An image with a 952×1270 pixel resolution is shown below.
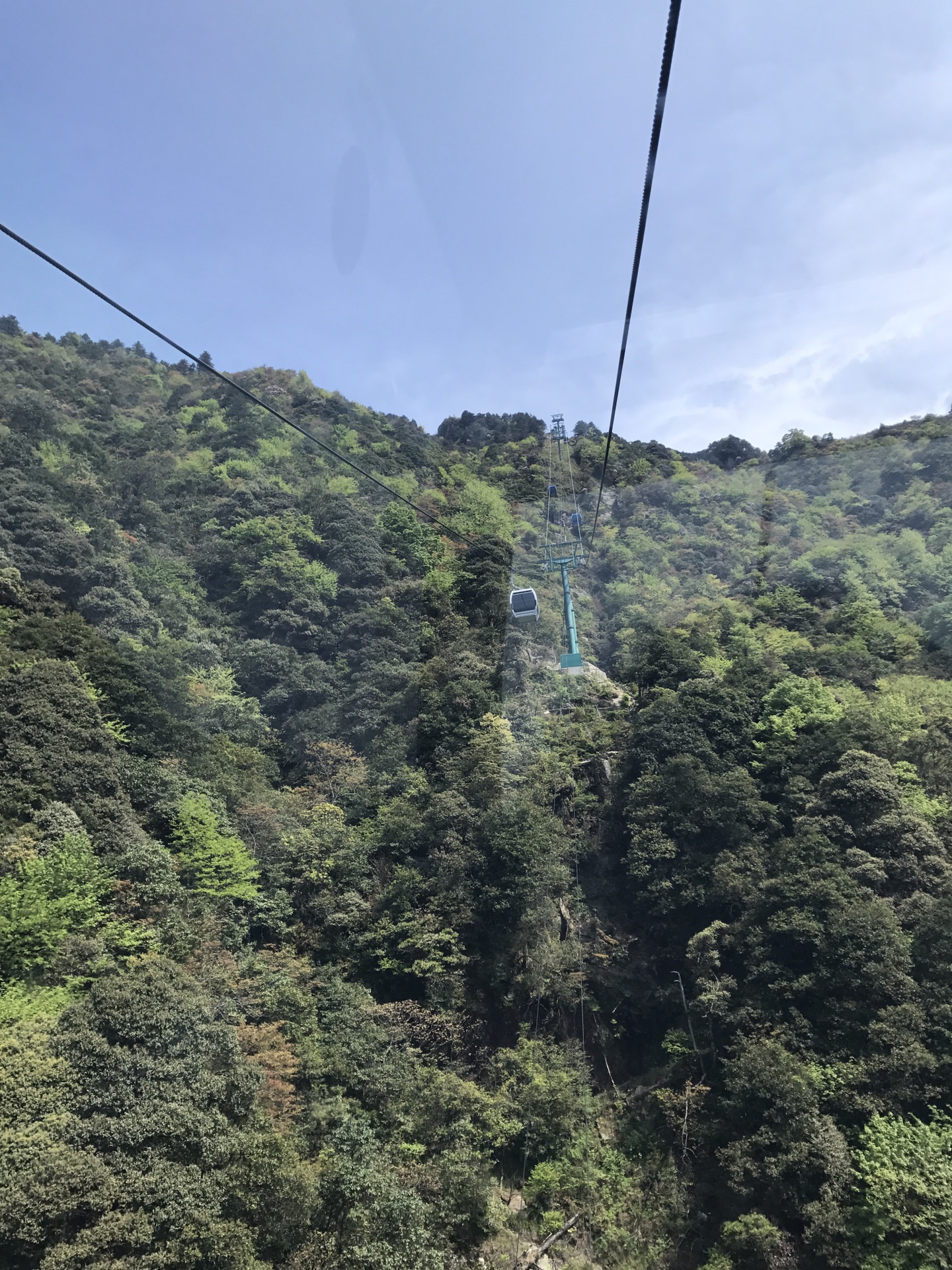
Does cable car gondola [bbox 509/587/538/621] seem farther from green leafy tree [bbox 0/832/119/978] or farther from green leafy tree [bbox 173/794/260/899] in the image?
green leafy tree [bbox 0/832/119/978]

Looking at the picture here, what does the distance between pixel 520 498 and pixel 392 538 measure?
8668 millimetres

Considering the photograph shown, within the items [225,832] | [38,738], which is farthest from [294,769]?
[38,738]

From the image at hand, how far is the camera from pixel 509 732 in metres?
21.5

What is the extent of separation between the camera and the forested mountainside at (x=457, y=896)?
11.0 metres

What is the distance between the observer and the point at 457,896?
17.9 meters

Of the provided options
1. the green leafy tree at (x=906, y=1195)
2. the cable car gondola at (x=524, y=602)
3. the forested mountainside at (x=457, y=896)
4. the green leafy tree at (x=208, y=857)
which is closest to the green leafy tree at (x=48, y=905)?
the forested mountainside at (x=457, y=896)

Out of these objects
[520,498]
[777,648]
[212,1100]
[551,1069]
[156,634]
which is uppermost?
[520,498]

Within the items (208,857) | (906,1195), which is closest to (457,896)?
(208,857)

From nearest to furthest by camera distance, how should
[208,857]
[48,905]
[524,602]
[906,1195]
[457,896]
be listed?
1. [906,1195]
2. [48,905]
3. [208,857]
4. [457,896]
5. [524,602]

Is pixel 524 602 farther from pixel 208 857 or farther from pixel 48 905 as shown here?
pixel 48 905

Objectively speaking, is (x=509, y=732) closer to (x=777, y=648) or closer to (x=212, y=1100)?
(x=777, y=648)

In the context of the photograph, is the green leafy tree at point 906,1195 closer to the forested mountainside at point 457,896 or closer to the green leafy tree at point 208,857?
the forested mountainside at point 457,896

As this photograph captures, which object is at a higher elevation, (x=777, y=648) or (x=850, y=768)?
(x=777, y=648)

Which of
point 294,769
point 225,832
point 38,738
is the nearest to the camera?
point 38,738
